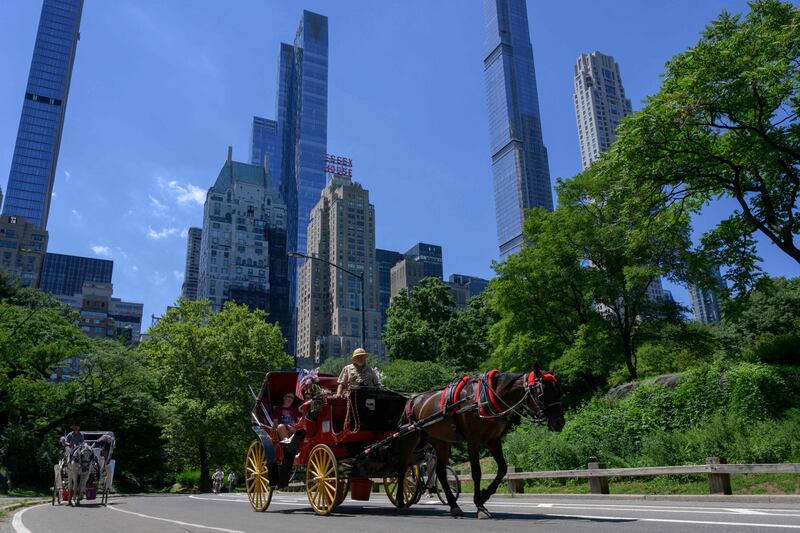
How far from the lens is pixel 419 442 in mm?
10031

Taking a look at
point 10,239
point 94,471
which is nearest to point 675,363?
point 94,471

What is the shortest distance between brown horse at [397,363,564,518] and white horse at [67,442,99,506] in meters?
10.2

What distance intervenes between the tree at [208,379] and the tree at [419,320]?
14.4m

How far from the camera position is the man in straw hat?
10.6m

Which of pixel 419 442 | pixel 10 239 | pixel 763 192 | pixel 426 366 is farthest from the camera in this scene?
pixel 10 239

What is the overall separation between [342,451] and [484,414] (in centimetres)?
287

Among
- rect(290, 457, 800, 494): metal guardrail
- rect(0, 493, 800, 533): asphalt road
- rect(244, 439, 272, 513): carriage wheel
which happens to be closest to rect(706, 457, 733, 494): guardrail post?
rect(290, 457, 800, 494): metal guardrail

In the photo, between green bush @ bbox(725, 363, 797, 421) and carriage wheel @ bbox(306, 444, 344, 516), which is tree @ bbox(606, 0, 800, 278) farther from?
carriage wheel @ bbox(306, 444, 344, 516)

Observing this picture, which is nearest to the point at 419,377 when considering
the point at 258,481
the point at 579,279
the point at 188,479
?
the point at 579,279

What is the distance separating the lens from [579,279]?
1139 inches

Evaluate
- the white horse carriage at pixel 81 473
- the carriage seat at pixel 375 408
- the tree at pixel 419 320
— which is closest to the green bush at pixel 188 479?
the tree at pixel 419 320

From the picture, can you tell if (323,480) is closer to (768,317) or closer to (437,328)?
(768,317)

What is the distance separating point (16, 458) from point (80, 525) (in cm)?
2813

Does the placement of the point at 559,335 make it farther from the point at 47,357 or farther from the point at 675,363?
the point at 47,357
